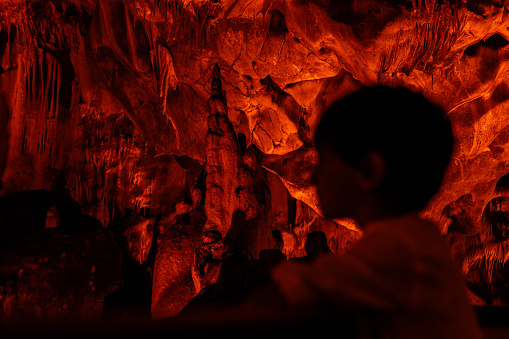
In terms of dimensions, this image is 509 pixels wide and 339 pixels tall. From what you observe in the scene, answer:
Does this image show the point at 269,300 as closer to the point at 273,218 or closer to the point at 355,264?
the point at 355,264

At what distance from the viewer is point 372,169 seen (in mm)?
963

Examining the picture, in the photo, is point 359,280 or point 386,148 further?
point 386,148

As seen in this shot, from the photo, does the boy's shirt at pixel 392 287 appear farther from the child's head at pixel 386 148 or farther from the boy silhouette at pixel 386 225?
the child's head at pixel 386 148

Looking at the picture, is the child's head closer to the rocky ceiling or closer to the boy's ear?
the boy's ear

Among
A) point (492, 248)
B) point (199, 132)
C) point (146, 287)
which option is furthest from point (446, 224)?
point (146, 287)

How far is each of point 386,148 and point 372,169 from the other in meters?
0.05

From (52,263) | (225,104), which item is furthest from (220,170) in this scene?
(52,263)

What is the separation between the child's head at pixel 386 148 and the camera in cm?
95

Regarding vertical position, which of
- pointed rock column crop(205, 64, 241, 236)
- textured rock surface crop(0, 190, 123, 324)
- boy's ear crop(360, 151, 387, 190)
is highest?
boy's ear crop(360, 151, 387, 190)

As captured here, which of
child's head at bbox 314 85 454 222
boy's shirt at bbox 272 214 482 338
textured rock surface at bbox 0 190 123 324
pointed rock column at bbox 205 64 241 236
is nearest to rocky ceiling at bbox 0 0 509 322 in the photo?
pointed rock column at bbox 205 64 241 236

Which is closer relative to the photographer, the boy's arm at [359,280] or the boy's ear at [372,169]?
the boy's arm at [359,280]

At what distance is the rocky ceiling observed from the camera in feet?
17.9

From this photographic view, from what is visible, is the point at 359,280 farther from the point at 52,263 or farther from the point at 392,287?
the point at 52,263

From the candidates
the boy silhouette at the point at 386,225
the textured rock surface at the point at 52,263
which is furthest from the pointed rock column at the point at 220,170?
the boy silhouette at the point at 386,225
